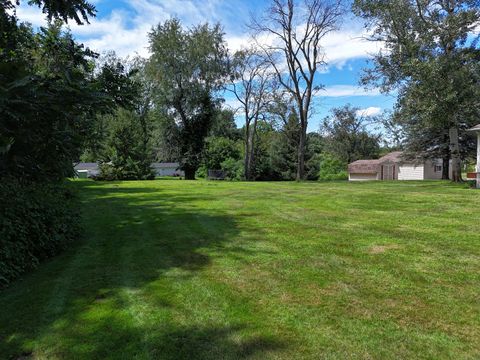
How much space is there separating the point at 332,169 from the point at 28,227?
46.7 m

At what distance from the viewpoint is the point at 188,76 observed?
33.7m

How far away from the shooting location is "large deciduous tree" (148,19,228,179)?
3328 centimetres

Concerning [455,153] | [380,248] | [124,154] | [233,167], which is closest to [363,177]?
[233,167]

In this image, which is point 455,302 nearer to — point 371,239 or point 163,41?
point 371,239

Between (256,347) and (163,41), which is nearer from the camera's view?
(256,347)

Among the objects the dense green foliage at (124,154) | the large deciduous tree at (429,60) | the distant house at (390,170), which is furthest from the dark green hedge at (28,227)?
the distant house at (390,170)

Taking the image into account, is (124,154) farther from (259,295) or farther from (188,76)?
(259,295)

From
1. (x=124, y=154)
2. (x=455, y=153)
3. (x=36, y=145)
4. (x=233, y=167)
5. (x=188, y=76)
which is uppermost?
(x=188, y=76)

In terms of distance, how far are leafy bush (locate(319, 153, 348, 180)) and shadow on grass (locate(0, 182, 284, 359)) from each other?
40.9 meters

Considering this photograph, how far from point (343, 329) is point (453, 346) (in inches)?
31.5

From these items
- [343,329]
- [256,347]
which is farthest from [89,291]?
[343,329]

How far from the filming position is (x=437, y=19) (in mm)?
19062

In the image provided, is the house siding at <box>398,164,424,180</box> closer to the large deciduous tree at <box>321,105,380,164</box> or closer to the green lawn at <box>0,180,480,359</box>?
the large deciduous tree at <box>321,105,380,164</box>

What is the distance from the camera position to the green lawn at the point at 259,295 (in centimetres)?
311
